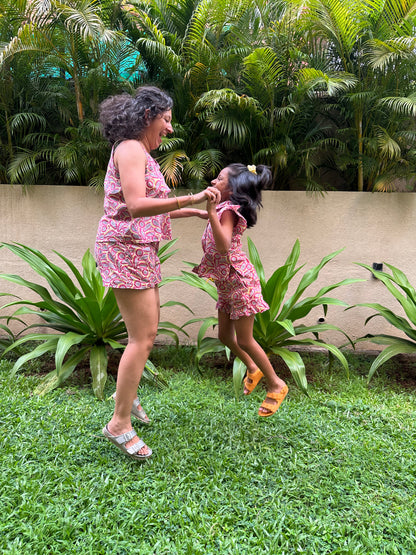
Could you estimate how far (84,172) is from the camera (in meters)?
4.75

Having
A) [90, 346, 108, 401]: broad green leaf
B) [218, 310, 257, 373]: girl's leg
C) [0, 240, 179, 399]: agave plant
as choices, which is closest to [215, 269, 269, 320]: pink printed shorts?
[218, 310, 257, 373]: girl's leg

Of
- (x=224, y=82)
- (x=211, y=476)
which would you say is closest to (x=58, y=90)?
(x=224, y=82)

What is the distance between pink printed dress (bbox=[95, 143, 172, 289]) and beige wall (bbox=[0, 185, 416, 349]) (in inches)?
92.6

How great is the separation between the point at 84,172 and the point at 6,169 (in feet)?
2.85

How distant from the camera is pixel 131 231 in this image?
2316 mm

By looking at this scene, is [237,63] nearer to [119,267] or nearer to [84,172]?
[84,172]

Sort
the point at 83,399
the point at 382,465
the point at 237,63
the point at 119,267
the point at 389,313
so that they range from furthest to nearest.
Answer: the point at 237,63 < the point at 389,313 < the point at 83,399 < the point at 382,465 < the point at 119,267

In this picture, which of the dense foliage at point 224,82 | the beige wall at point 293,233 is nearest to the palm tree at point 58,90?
the dense foliage at point 224,82

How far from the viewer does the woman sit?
2295 millimetres

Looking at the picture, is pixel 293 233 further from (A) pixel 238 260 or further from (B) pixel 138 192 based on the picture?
Result: (B) pixel 138 192

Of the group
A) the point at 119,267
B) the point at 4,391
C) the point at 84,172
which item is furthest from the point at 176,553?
the point at 84,172

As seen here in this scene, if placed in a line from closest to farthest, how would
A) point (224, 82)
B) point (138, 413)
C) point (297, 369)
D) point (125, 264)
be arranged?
point (125, 264) → point (138, 413) → point (297, 369) → point (224, 82)

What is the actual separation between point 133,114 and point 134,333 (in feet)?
3.76

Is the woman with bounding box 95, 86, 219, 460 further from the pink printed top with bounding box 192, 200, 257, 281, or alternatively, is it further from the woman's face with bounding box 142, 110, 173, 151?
the pink printed top with bounding box 192, 200, 257, 281
